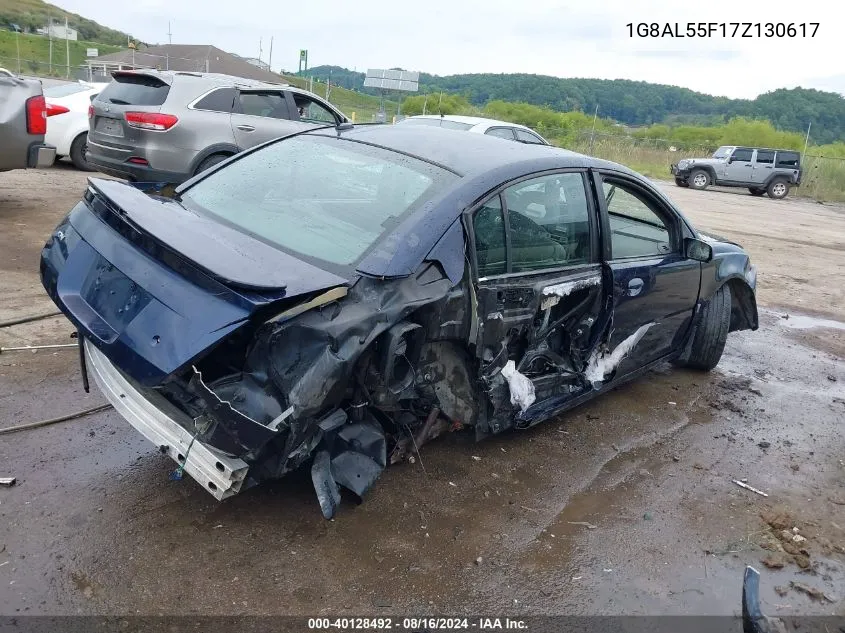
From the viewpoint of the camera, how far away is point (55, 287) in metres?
3.03

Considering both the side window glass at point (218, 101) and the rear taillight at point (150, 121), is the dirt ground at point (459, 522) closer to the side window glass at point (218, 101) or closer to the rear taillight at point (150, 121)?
the rear taillight at point (150, 121)

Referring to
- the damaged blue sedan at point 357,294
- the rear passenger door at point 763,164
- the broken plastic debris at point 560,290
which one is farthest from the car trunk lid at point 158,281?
the rear passenger door at point 763,164

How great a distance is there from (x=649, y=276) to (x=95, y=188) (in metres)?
3.15

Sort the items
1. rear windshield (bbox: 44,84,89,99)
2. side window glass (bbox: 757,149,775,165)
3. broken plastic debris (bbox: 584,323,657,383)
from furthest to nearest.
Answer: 1. side window glass (bbox: 757,149,775,165)
2. rear windshield (bbox: 44,84,89,99)
3. broken plastic debris (bbox: 584,323,657,383)

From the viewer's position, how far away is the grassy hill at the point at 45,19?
3145 inches

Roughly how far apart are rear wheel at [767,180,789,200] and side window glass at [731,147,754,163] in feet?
4.15

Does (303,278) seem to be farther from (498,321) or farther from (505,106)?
(505,106)

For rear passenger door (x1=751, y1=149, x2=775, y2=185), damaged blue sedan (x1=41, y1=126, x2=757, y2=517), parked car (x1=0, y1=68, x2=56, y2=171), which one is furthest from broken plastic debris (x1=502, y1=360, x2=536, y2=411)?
rear passenger door (x1=751, y1=149, x2=775, y2=185)

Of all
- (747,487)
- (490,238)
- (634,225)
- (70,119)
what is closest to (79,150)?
(70,119)

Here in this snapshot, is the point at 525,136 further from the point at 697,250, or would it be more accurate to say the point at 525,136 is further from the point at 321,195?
the point at 321,195

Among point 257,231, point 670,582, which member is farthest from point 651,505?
point 257,231

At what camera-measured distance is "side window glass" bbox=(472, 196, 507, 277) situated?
3350 millimetres

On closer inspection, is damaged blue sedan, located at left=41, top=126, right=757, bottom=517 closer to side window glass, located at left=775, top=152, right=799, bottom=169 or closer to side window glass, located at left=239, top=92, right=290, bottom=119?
side window glass, located at left=239, top=92, right=290, bottom=119

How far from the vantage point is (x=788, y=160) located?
25.6m
